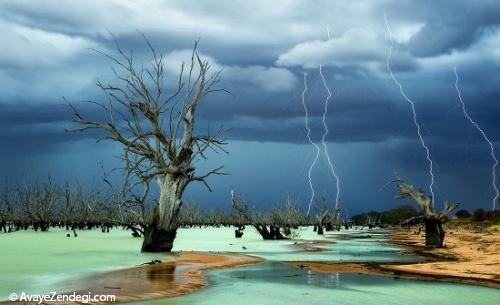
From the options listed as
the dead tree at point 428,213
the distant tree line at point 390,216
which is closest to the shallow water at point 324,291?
the dead tree at point 428,213

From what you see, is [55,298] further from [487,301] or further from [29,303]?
[487,301]

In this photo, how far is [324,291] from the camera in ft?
39.0

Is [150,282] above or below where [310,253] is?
below

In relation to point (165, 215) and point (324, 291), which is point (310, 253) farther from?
point (324, 291)

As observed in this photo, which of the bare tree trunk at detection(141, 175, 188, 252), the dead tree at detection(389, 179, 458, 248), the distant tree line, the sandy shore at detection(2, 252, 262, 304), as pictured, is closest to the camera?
the sandy shore at detection(2, 252, 262, 304)

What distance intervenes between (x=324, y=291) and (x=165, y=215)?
11.1 meters

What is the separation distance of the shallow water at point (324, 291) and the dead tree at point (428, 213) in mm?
16432

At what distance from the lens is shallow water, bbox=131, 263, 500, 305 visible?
1055cm

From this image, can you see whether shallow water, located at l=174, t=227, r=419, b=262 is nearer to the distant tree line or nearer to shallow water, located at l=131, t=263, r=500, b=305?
shallow water, located at l=131, t=263, r=500, b=305

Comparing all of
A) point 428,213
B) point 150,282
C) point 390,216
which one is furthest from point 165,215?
point 390,216

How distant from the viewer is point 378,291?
40.2 feet

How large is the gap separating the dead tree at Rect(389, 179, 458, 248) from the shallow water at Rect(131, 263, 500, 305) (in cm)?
1643

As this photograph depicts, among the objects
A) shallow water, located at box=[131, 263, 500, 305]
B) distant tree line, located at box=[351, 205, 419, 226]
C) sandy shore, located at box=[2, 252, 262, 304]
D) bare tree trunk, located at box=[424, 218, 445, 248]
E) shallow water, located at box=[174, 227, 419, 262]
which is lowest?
shallow water, located at box=[131, 263, 500, 305]

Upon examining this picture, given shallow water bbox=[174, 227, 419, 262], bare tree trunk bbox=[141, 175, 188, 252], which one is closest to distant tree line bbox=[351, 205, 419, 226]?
shallow water bbox=[174, 227, 419, 262]
